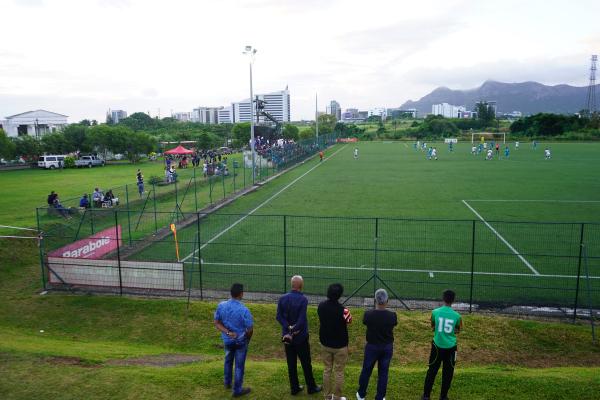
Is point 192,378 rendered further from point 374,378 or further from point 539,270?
point 539,270

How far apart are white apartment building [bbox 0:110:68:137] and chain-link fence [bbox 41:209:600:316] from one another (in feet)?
296

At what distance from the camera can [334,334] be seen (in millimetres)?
6301

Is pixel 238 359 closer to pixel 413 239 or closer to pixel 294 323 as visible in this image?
pixel 294 323

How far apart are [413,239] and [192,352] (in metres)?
10.6

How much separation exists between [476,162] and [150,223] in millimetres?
39728

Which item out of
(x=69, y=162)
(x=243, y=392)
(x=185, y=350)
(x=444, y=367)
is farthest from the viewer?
(x=69, y=162)

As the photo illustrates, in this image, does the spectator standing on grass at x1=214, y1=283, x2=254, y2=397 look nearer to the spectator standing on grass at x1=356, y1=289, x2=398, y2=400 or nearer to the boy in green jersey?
the spectator standing on grass at x1=356, y1=289, x2=398, y2=400

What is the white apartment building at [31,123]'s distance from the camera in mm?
97375

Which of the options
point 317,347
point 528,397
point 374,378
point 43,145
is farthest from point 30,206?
point 43,145

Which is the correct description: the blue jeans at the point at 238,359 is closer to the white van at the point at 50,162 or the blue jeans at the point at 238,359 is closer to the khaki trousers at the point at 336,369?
the khaki trousers at the point at 336,369

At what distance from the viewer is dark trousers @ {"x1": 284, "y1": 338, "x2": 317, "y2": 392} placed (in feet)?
21.7

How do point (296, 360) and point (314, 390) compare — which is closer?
point (296, 360)

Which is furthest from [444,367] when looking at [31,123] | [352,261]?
[31,123]

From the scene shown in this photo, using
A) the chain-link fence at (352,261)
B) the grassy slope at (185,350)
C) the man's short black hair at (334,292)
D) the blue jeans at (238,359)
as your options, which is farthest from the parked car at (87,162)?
the man's short black hair at (334,292)
